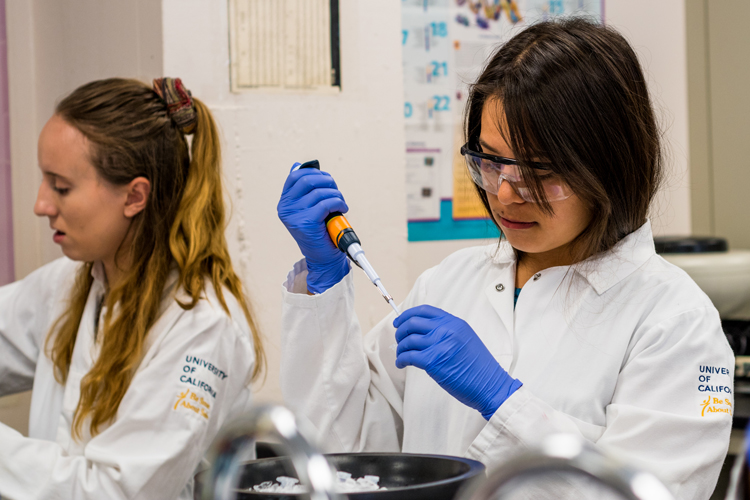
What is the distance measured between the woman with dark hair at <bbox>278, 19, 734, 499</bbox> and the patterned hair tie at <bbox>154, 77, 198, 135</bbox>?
1.67ft

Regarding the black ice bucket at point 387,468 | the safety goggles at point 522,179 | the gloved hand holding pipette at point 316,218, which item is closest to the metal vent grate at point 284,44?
the gloved hand holding pipette at point 316,218

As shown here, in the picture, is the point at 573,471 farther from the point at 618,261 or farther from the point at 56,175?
the point at 56,175

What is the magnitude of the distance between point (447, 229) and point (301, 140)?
629 mm

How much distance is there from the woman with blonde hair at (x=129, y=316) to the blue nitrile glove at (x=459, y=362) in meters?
0.56

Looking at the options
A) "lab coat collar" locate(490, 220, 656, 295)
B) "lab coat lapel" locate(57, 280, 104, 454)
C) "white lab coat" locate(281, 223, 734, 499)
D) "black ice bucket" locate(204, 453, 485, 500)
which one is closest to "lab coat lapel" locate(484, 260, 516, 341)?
"white lab coat" locate(281, 223, 734, 499)

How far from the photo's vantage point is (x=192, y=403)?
130cm

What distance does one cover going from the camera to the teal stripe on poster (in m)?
2.22

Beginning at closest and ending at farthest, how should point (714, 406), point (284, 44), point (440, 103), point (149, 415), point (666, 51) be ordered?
point (714, 406) < point (149, 415) < point (284, 44) < point (440, 103) < point (666, 51)

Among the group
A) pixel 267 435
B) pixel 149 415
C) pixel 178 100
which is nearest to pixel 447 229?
pixel 178 100

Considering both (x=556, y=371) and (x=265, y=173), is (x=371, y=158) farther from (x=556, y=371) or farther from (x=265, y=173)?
(x=556, y=371)

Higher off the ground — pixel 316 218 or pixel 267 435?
pixel 316 218

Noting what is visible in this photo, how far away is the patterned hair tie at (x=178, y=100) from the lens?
59.5 inches

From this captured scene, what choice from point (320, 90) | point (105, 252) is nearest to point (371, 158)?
point (320, 90)

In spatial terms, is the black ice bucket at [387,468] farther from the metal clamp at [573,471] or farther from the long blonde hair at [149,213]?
the long blonde hair at [149,213]
